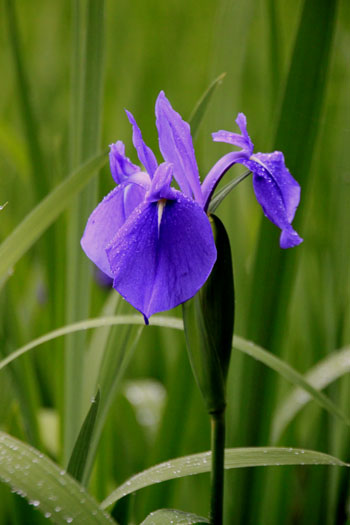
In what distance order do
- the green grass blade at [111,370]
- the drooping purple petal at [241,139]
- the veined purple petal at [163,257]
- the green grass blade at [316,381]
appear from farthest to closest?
the green grass blade at [316,381] < the green grass blade at [111,370] < the drooping purple petal at [241,139] < the veined purple petal at [163,257]

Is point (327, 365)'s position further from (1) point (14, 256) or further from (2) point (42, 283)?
(2) point (42, 283)

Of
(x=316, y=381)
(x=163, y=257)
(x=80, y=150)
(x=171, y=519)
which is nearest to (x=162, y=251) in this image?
(x=163, y=257)

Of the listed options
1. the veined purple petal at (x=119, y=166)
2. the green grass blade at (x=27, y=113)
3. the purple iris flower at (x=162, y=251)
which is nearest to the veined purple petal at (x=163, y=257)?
the purple iris flower at (x=162, y=251)

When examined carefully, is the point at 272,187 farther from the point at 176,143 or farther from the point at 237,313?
the point at 237,313

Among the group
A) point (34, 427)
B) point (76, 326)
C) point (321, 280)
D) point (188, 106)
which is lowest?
point (34, 427)

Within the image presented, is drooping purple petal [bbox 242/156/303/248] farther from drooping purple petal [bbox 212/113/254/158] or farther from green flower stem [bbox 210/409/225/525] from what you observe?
green flower stem [bbox 210/409/225/525]

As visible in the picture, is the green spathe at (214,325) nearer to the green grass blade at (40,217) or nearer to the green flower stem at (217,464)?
the green flower stem at (217,464)

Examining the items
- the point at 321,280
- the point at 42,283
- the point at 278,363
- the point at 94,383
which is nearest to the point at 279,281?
the point at 278,363
